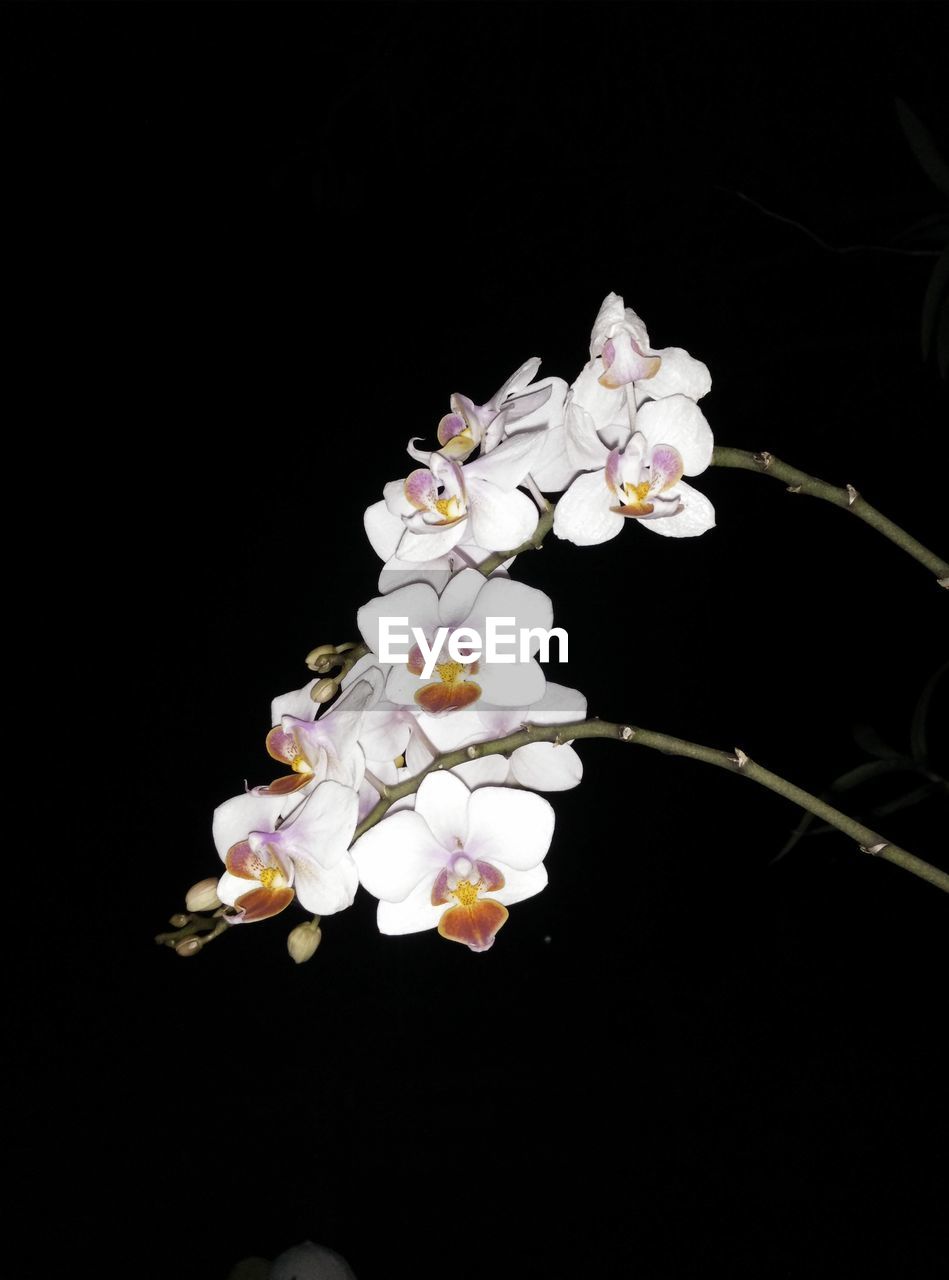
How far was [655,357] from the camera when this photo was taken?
1.62ft

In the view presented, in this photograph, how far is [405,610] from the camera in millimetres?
497

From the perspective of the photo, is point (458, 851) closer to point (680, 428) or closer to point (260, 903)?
point (260, 903)

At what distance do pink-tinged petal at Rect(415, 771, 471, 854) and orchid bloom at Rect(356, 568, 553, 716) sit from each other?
3 cm

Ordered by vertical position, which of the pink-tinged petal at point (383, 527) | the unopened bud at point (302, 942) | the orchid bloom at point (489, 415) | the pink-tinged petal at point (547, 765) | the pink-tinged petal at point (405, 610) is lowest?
the unopened bud at point (302, 942)

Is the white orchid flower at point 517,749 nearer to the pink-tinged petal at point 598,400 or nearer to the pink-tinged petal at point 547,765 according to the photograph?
the pink-tinged petal at point 547,765

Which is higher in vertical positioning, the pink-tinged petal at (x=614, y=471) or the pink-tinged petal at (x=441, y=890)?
the pink-tinged petal at (x=614, y=471)

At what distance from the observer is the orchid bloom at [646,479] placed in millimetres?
474

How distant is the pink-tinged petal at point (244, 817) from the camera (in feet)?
1.59

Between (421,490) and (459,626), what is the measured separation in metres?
0.06

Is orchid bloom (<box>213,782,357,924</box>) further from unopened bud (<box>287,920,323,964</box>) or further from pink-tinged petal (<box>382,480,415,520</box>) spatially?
pink-tinged petal (<box>382,480,415,520</box>)

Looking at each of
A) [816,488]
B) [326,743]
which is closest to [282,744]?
[326,743]

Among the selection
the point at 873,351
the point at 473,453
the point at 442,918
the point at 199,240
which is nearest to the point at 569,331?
the point at 873,351

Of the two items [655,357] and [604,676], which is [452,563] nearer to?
[655,357]

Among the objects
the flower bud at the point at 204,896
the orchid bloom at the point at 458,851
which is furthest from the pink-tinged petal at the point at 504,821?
the flower bud at the point at 204,896
